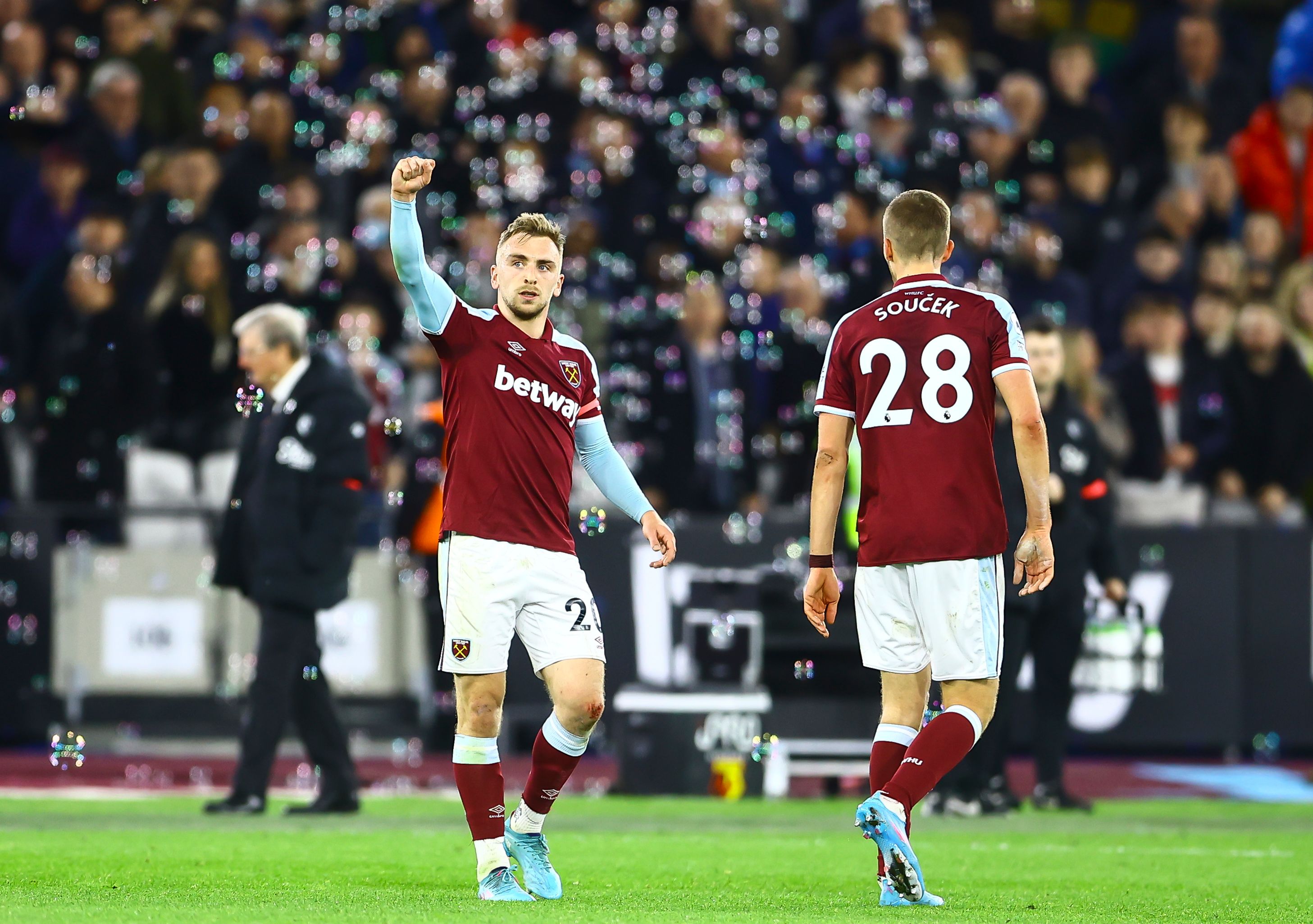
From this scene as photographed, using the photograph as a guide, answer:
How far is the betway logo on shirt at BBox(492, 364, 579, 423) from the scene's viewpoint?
23.0 feet

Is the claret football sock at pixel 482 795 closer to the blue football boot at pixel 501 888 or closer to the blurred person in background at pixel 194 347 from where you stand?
the blue football boot at pixel 501 888

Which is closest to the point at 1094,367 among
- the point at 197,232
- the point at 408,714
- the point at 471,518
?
the point at 408,714

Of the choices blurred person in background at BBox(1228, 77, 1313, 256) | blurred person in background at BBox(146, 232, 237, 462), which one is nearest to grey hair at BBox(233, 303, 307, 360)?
blurred person in background at BBox(146, 232, 237, 462)

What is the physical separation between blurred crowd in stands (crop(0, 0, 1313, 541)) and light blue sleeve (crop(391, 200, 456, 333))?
6894 millimetres

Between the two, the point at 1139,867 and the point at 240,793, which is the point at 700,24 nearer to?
the point at 240,793

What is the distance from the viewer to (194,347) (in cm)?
1416

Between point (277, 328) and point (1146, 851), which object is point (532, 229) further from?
point (1146, 851)

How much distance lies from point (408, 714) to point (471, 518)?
24.7 feet

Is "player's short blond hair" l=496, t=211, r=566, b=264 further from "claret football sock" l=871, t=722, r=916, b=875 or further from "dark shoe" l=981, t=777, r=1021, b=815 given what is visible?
"dark shoe" l=981, t=777, r=1021, b=815

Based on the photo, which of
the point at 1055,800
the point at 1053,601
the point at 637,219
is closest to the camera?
the point at 1053,601

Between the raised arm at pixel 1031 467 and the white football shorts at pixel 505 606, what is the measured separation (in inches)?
58.1

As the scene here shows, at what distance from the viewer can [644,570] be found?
13836mm

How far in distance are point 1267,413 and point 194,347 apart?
7.85 m

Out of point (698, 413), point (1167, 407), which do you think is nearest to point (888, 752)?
point (698, 413)
